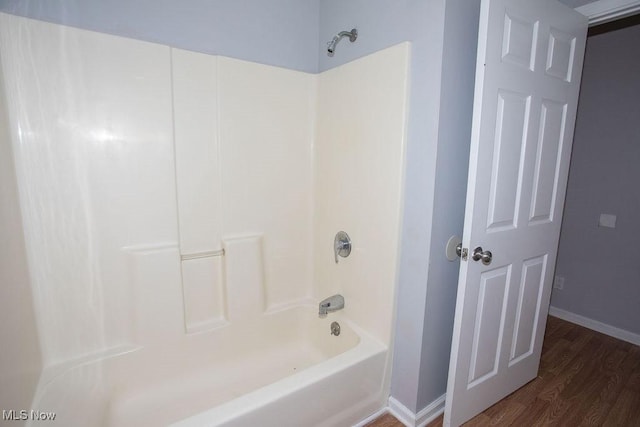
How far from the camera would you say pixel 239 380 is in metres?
1.74

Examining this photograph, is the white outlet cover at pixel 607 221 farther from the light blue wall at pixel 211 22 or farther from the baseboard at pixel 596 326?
the light blue wall at pixel 211 22

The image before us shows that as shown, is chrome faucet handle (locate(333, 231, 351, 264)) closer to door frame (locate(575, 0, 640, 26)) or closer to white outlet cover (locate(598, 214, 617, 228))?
door frame (locate(575, 0, 640, 26))

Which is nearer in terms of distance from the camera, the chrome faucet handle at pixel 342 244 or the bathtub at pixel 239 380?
the bathtub at pixel 239 380

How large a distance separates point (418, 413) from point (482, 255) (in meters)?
0.88

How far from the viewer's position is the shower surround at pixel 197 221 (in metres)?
1.28

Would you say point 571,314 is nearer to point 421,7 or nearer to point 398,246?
point 398,246

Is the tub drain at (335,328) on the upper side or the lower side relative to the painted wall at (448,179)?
lower

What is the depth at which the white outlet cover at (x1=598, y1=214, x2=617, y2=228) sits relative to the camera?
2.34 m

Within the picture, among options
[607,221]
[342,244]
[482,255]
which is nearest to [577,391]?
[482,255]

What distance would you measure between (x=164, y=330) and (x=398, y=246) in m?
1.31

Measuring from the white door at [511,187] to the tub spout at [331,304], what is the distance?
67cm

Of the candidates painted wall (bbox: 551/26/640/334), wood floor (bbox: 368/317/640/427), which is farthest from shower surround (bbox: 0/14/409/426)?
painted wall (bbox: 551/26/640/334)

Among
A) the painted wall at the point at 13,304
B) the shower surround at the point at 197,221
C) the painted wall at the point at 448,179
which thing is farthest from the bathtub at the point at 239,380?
the painted wall at the point at 448,179

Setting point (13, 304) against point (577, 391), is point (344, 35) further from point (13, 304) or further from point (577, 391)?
point (577, 391)
